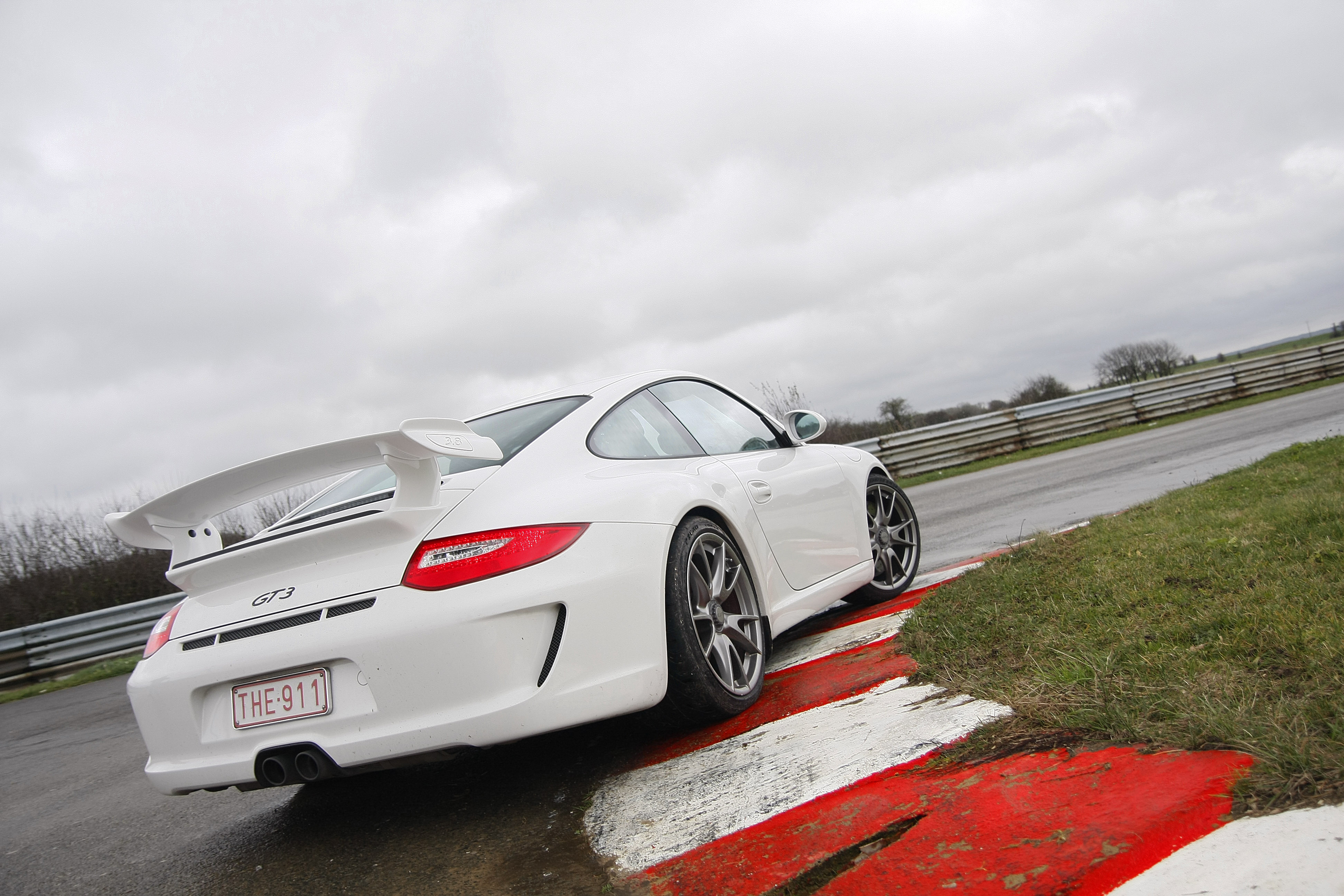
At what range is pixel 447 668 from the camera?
2.50m

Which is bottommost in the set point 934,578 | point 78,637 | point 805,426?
point 934,578

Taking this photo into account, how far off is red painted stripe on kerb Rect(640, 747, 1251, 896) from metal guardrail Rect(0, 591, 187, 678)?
407 inches

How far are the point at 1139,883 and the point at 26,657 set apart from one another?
12.1 m

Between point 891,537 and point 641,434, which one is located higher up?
point 641,434

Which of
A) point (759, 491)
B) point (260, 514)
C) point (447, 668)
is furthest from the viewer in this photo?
point (260, 514)

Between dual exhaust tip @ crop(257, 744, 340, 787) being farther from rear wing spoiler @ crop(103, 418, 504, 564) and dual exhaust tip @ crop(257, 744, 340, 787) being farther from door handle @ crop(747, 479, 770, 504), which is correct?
door handle @ crop(747, 479, 770, 504)

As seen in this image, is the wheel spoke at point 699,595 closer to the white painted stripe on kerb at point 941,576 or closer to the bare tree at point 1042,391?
the white painted stripe on kerb at point 941,576

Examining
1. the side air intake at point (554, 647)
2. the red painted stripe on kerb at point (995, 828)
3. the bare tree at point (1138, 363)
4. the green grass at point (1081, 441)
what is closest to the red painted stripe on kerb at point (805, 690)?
the side air intake at point (554, 647)

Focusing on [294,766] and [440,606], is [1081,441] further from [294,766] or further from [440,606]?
[294,766]

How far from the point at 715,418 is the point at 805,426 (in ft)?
2.55

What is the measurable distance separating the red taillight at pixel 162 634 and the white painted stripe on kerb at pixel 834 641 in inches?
86.0

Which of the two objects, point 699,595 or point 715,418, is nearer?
point 699,595

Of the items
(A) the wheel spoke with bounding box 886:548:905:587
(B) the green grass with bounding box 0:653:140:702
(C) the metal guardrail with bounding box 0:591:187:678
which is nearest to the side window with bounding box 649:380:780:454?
(A) the wheel spoke with bounding box 886:548:905:587

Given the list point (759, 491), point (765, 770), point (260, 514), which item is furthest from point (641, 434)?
point (260, 514)
